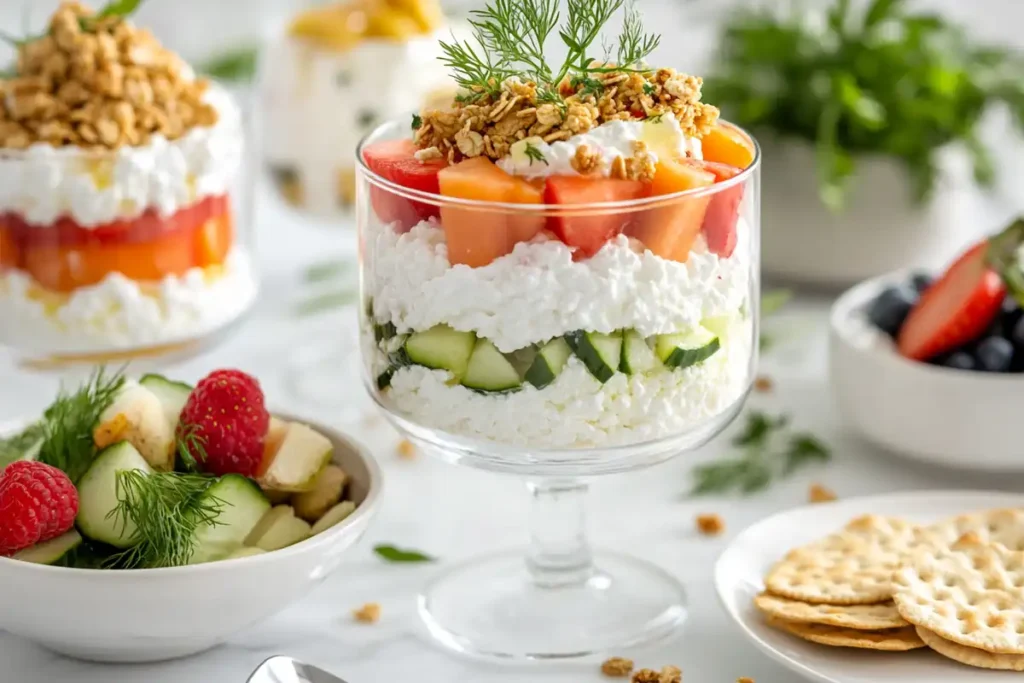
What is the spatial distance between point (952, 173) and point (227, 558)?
5.00 ft

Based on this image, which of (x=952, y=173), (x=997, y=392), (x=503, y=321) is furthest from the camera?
(x=952, y=173)

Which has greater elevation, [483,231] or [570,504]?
[483,231]

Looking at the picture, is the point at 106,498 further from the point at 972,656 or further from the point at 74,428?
the point at 972,656

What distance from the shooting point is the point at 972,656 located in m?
1.14

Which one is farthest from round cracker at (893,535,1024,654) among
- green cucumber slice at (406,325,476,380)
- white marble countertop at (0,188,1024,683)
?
green cucumber slice at (406,325,476,380)

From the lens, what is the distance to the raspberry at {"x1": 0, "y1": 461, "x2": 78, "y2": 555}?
3.73 ft

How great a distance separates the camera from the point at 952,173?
2.22 m

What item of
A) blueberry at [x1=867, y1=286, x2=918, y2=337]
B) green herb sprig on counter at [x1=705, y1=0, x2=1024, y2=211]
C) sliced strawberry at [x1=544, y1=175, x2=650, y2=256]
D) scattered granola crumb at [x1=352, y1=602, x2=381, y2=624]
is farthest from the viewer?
green herb sprig on counter at [x1=705, y1=0, x2=1024, y2=211]

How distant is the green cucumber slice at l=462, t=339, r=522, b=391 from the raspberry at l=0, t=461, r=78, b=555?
387mm

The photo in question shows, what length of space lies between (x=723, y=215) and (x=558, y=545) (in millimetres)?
439

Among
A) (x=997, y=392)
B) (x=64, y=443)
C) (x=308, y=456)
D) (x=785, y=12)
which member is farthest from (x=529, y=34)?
(x=785, y=12)

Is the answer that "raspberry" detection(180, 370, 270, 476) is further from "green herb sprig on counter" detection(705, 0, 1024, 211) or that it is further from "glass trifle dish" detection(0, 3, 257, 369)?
"green herb sprig on counter" detection(705, 0, 1024, 211)

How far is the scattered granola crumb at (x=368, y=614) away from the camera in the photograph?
4.42 feet

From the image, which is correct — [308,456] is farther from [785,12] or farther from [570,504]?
[785,12]
